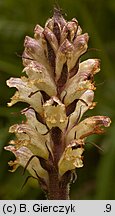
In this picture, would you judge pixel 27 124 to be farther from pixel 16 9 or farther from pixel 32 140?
pixel 16 9

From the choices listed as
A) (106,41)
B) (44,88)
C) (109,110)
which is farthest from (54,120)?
(106,41)

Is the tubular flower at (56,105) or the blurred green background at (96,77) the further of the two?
the blurred green background at (96,77)

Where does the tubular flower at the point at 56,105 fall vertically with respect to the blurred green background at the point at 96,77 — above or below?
below

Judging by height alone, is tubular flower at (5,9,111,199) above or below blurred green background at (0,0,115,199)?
below

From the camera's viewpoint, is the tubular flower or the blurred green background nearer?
the tubular flower

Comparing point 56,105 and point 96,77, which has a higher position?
point 96,77
